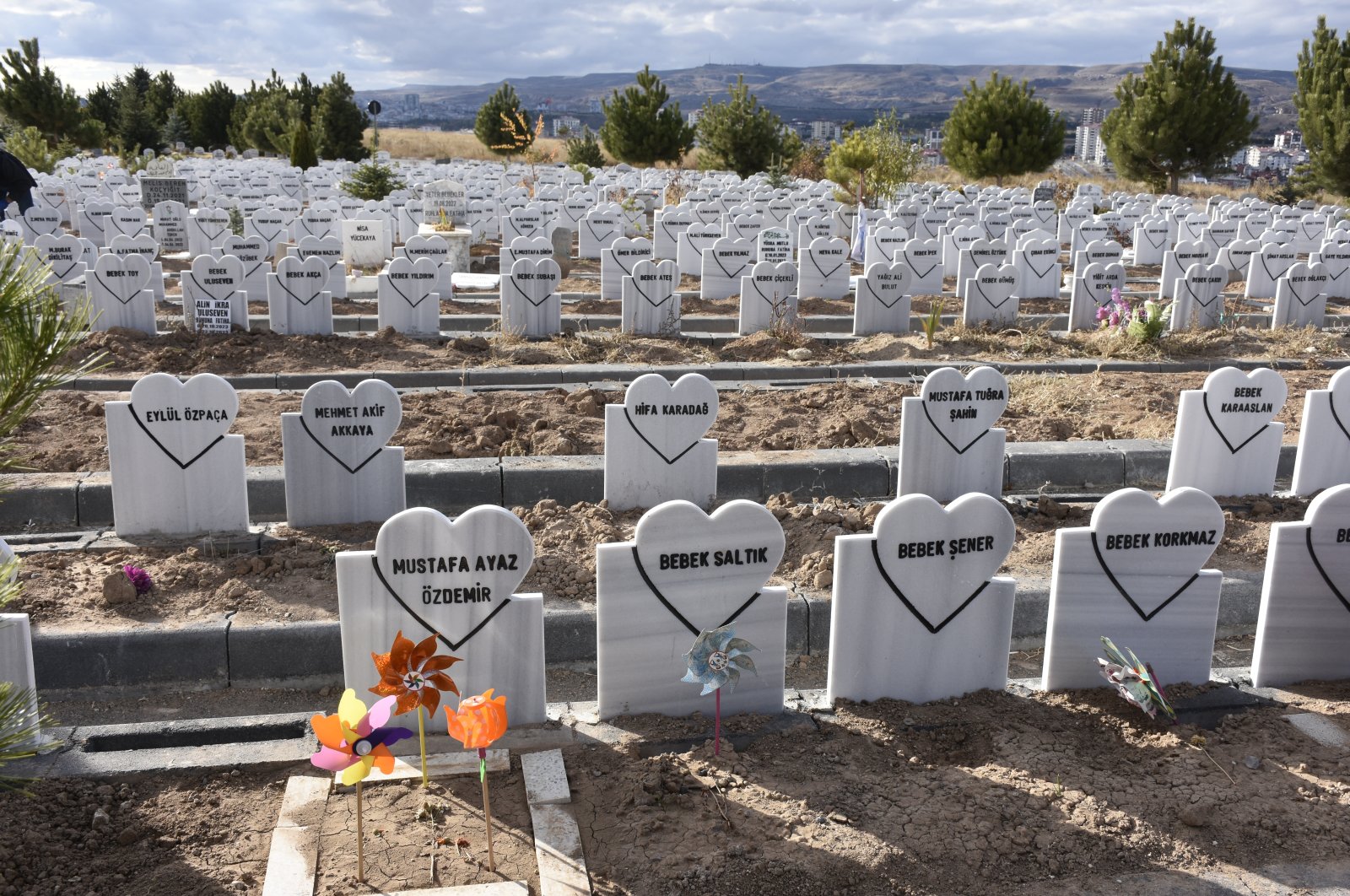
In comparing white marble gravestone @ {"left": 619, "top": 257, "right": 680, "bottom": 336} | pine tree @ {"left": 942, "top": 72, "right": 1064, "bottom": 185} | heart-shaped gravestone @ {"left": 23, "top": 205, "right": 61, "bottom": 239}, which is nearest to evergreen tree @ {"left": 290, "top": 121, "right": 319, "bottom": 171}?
heart-shaped gravestone @ {"left": 23, "top": 205, "right": 61, "bottom": 239}

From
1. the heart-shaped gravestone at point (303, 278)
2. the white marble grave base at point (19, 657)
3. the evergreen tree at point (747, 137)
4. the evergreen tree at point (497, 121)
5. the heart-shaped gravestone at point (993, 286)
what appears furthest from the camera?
the evergreen tree at point (497, 121)

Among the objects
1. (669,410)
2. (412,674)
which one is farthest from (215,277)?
(412,674)

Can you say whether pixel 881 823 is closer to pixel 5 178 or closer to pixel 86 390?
pixel 86 390

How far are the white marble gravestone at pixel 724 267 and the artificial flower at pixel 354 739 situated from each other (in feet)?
36.3

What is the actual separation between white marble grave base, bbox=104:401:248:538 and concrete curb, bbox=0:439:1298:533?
64cm

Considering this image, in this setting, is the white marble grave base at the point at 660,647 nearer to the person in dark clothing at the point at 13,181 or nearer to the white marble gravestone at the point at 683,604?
the white marble gravestone at the point at 683,604

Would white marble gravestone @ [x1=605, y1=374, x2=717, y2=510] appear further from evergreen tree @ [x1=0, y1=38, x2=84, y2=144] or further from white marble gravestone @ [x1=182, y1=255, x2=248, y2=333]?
evergreen tree @ [x1=0, y1=38, x2=84, y2=144]

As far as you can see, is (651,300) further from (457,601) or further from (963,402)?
(457,601)

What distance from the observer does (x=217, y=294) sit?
10867 mm

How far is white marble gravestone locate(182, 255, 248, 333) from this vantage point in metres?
10.7

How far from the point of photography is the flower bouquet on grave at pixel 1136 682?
3814mm

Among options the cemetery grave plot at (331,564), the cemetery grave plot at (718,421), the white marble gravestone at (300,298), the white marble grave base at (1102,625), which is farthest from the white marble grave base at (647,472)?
the white marble gravestone at (300,298)

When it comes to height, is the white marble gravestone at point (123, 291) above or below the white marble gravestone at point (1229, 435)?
above

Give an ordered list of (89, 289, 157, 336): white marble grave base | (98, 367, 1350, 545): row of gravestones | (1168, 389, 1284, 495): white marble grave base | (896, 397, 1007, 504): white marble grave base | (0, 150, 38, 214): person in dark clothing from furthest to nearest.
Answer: (89, 289, 157, 336): white marble grave base < (0, 150, 38, 214): person in dark clothing < (1168, 389, 1284, 495): white marble grave base < (896, 397, 1007, 504): white marble grave base < (98, 367, 1350, 545): row of gravestones
